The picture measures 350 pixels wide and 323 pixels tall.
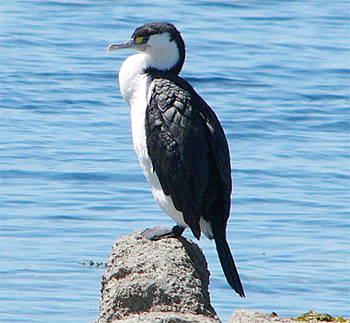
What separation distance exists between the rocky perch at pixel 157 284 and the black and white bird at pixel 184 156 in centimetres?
26

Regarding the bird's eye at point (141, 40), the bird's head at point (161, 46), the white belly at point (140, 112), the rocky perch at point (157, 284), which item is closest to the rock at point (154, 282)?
the rocky perch at point (157, 284)

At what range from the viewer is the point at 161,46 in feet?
20.3

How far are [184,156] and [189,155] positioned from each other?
3 centimetres

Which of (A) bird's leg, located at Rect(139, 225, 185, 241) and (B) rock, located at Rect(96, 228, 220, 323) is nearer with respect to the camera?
(B) rock, located at Rect(96, 228, 220, 323)

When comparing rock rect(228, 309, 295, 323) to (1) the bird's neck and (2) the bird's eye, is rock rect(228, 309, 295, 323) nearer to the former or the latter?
(1) the bird's neck

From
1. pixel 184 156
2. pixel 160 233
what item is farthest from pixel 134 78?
pixel 160 233

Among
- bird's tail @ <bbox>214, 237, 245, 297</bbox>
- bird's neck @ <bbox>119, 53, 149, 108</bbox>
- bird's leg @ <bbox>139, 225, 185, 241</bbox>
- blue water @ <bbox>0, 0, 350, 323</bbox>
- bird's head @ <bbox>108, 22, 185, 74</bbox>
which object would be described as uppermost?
bird's head @ <bbox>108, 22, 185, 74</bbox>

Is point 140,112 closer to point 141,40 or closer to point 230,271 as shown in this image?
point 141,40

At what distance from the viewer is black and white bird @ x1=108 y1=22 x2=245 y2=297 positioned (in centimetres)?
586

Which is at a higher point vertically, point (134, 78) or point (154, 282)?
point (134, 78)

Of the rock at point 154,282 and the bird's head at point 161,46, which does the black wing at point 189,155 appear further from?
the rock at point 154,282

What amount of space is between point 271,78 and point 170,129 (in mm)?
9000

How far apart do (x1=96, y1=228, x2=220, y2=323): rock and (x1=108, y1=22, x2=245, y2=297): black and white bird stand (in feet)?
0.86

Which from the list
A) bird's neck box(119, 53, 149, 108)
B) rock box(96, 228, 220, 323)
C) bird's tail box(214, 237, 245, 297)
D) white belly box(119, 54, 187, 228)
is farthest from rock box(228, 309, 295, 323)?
bird's neck box(119, 53, 149, 108)
